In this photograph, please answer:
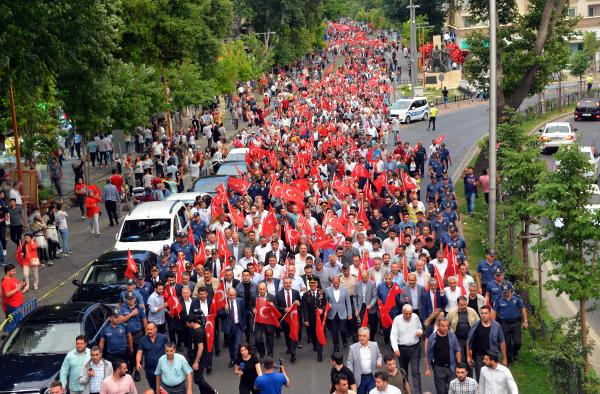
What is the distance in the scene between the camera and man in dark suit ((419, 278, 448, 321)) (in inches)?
632

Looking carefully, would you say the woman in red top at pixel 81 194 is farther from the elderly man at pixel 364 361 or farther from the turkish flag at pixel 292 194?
the elderly man at pixel 364 361

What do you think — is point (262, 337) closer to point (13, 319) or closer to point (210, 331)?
point (210, 331)

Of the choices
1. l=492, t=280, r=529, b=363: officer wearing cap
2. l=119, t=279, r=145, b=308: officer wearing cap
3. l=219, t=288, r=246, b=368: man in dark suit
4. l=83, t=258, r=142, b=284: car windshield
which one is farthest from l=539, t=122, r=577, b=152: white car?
l=119, t=279, r=145, b=308: officer wearing cap

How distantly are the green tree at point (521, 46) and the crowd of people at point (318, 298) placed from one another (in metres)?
5.99

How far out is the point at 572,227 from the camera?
1523 cm

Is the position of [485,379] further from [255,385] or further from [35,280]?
[35,280]

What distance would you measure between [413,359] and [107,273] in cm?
737

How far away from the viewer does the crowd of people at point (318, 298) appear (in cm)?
1327

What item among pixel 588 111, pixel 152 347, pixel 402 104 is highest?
pixel 152 347

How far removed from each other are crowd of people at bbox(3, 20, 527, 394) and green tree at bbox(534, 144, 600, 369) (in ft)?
2.92

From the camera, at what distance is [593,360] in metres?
18.2

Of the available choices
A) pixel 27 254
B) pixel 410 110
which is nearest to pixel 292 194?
pixel 27 254

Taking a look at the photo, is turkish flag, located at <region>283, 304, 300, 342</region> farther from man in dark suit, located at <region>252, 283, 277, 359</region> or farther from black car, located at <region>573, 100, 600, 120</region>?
black car, located at <region>573, 100, 600, 120</region>

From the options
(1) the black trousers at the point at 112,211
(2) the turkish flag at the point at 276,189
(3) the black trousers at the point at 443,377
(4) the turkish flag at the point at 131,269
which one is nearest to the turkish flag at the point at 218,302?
(4) the turkish flag at the point at 131,269
